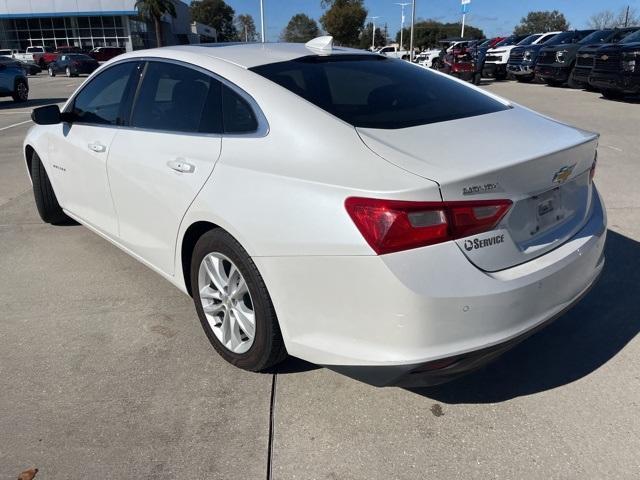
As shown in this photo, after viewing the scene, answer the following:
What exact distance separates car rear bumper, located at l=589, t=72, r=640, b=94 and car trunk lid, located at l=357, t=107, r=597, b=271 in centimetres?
1204

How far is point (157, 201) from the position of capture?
305 cm

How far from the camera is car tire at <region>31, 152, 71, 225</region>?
4805mm

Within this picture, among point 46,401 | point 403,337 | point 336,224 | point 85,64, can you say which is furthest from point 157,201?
point 85,64

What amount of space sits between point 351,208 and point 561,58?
18.2m

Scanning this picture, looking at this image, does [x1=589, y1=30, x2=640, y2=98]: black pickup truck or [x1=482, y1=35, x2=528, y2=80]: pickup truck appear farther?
[x1=482, y1=35, x2=528, y2=80]: pickup truck

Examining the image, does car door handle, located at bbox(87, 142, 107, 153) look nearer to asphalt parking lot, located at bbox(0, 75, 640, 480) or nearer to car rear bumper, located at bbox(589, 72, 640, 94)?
asphalt parking lot, located at bbox(0, 75, 640, 480)

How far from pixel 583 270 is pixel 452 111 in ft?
3.33

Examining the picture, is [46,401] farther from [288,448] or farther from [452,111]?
[452,111]

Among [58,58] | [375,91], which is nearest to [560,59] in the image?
[375,91]

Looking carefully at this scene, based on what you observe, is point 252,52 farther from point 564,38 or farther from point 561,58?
point 564,38

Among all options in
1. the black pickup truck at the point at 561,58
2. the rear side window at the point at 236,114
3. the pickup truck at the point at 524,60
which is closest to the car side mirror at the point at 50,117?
the rear side window at the point at 236,114

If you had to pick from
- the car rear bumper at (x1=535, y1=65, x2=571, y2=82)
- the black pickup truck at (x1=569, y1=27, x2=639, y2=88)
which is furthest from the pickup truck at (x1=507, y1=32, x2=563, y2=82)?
the black pickup truck at (x1=569, y1=27, x2=639, y2=88)

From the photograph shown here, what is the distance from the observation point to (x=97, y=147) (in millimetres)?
3625

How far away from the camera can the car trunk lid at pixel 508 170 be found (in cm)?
212
